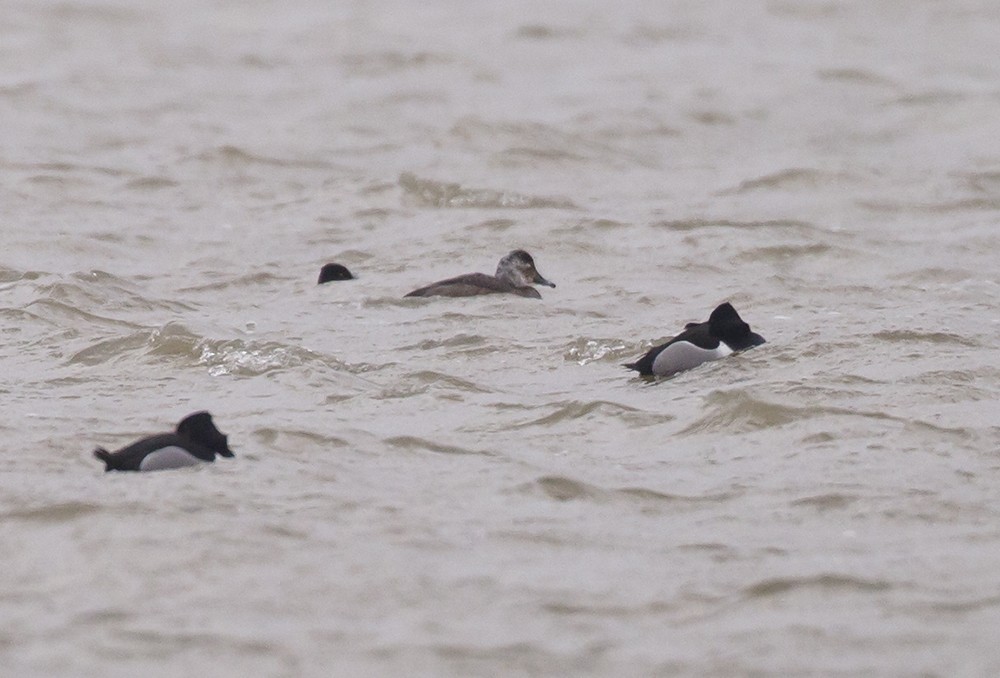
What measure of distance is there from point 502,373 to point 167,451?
3.98m

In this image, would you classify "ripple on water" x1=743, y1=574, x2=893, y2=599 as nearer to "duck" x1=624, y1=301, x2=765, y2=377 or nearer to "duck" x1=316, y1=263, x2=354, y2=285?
"duck" x1=624, y1=301, x2=765, y2=377

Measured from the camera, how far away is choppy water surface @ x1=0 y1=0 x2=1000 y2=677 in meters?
9.21

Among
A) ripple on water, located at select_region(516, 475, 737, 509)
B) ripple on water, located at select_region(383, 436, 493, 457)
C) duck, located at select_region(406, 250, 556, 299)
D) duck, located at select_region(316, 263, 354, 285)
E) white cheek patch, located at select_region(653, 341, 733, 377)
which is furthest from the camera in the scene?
duck, located at select_region(316, 263, 354, 285)

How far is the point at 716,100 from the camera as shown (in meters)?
29.6

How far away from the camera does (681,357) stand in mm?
14062

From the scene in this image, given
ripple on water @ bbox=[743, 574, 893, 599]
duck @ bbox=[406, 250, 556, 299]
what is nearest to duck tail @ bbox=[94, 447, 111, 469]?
ripple on water @ bbox=[743, 574, 893, 599]

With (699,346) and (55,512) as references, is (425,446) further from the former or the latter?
(699,346)

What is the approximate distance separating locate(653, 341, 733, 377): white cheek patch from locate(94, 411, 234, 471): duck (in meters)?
3.88

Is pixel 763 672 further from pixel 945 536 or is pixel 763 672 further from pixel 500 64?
pixel 500 64

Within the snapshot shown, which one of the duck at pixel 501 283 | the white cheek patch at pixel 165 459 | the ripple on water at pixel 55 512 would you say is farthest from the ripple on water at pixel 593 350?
the ripple on water at pixel 55 512

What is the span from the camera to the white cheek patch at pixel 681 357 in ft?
45.8

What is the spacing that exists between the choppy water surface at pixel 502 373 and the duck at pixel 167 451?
0.11 meters

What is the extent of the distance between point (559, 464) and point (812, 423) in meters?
1.79

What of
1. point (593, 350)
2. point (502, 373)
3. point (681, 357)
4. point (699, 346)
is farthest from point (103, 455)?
point (593, 350)
